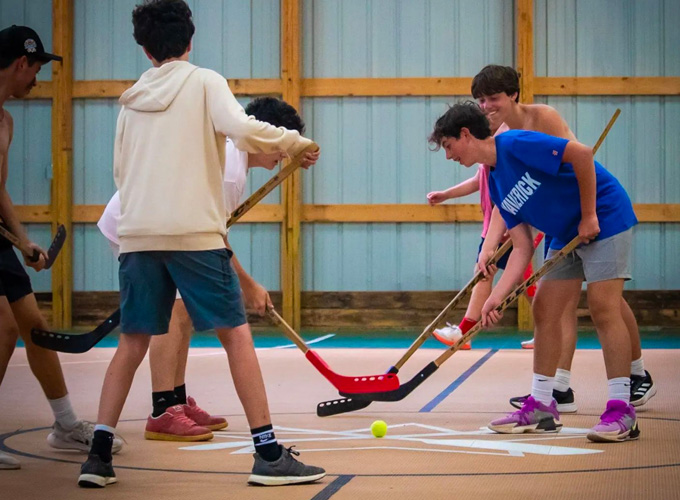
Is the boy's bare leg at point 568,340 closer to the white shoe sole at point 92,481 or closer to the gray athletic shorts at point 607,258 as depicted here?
the gray athletic shorts at point 607,258

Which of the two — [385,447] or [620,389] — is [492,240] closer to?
[620,389]

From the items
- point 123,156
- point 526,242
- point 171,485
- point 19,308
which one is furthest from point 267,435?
point 526,242

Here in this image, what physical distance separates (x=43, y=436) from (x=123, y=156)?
1249 millimetres

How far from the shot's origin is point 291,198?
29.1 ft

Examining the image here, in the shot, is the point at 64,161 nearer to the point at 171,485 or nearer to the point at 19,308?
the point at 19,308

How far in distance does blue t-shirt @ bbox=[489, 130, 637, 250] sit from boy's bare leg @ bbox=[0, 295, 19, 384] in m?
1.64

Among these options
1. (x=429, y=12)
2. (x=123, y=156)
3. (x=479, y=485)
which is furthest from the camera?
(x=429, y=12)

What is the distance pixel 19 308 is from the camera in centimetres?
317

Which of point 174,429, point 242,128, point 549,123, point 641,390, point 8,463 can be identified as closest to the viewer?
point 242,128

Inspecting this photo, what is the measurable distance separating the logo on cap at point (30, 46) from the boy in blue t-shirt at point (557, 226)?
1325 mm

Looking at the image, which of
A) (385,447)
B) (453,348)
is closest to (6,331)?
(385,447)

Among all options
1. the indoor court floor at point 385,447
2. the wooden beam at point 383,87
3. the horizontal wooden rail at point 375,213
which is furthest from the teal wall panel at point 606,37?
the indoor court floor at point 385,447

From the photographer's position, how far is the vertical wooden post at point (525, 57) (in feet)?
28.4

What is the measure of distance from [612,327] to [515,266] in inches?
15.8
